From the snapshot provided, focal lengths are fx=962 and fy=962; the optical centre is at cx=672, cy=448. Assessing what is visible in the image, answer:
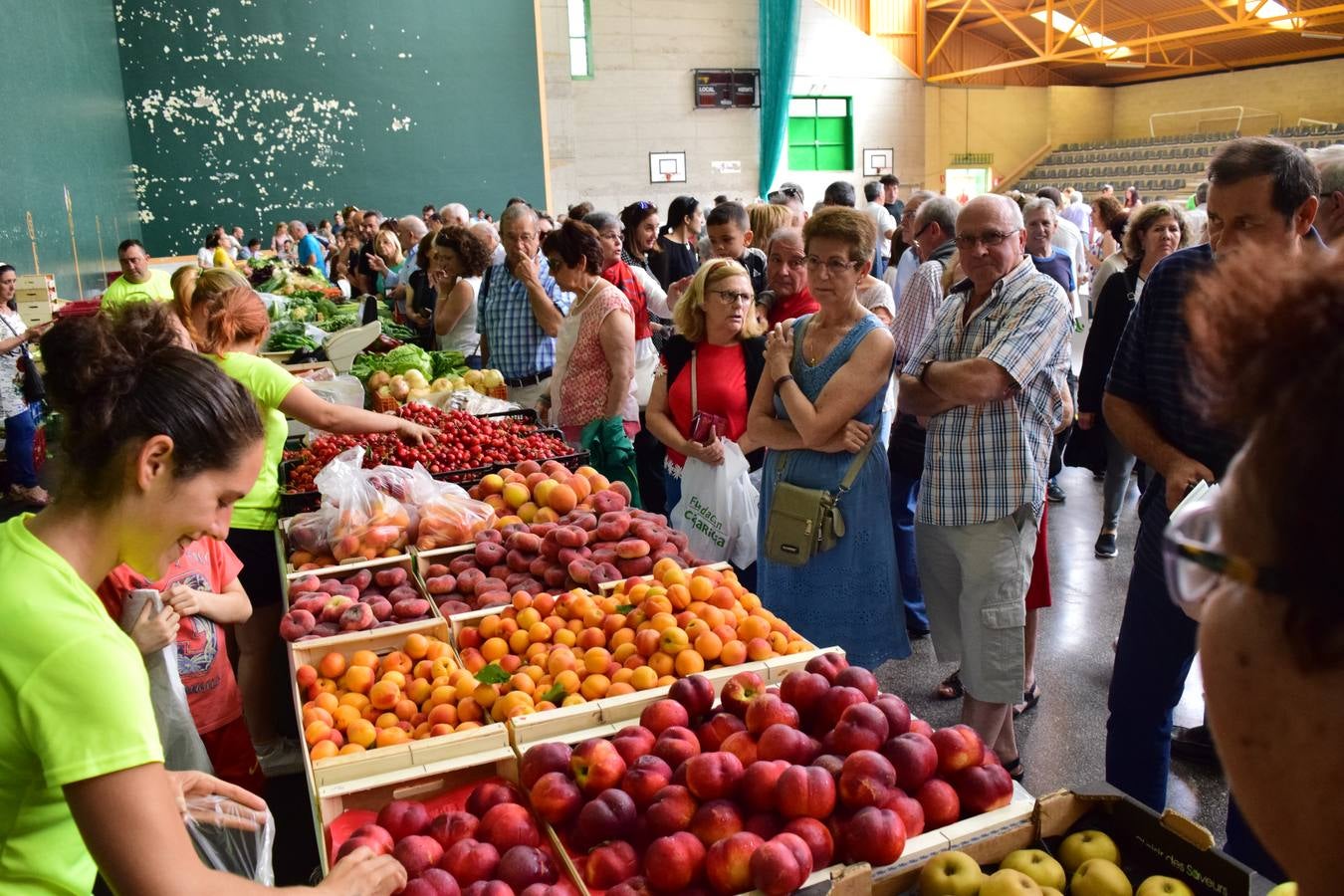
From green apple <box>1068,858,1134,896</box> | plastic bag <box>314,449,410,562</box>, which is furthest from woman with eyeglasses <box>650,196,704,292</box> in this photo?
green apple <box>1068,858,1134,896</box>

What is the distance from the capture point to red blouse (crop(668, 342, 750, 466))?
3.49 meters

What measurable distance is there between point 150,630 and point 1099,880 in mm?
1915

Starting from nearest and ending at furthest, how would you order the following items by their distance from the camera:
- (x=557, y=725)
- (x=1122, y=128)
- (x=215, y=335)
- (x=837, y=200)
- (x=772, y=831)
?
(x=772, y=831)
(x=557, y=725)
(x=215, y=335)
(x=837, y=200)
(x=1122, y=128)

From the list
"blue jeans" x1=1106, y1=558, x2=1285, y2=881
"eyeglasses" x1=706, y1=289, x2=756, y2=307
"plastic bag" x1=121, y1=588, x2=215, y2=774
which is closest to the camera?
"plastic bag" x1=121, y1=588, x2=215, y2=774

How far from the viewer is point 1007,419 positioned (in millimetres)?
2662

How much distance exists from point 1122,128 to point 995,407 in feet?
90.2

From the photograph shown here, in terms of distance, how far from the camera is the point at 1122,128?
26.2 metres

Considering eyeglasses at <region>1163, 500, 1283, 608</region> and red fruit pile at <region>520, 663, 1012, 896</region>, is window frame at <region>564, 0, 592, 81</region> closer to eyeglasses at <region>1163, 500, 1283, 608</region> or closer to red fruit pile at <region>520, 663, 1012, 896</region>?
red fruit pile at <region>520, 663, 1012, 896</region>

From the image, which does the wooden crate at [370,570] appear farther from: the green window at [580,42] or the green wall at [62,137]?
the green window at [580,42]

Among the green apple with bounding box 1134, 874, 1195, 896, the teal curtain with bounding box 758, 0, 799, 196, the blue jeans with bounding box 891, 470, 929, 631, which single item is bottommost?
the blue jeans with bounding box 891, 470, 929, 631

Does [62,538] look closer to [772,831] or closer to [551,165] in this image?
[772,831]

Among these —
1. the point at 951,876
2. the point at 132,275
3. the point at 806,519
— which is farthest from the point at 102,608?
the point at 132,275

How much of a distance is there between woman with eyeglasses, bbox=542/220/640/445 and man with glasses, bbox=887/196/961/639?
1.12 metres

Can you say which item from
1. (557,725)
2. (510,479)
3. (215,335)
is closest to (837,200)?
(510,479)
